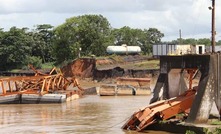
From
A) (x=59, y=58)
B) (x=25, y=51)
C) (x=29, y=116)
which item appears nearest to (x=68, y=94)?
(x=29, y=116)

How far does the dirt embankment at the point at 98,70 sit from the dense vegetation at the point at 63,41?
1075 centimetres

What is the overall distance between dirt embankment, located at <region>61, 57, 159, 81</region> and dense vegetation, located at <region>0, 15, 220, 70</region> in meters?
10.8

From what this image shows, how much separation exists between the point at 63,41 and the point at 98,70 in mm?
22795

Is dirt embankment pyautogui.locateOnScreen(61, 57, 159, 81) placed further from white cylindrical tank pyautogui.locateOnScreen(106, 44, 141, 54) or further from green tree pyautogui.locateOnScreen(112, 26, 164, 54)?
green tree pyautogui.locateOnScreen(112, 26, 164, 54)

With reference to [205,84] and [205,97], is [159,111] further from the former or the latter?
[205,84]

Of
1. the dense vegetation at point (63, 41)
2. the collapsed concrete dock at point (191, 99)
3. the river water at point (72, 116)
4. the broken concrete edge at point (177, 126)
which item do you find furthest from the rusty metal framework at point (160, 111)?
the dense vegetation at point (63, 41)

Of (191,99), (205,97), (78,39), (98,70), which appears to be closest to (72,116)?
(191,99)

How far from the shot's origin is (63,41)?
95812 mm

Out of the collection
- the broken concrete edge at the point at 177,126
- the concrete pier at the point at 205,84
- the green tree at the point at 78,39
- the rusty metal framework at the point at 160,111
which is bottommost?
the broken concrete edge at the point at 177,126

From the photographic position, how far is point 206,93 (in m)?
21.0

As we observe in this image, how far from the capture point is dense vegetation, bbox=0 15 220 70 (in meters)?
94.9

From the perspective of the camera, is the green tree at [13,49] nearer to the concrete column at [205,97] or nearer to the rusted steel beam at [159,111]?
the rusted steel beam at [159,111]

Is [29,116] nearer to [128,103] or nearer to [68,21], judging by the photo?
[128,103]

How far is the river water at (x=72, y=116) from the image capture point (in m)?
24.7
